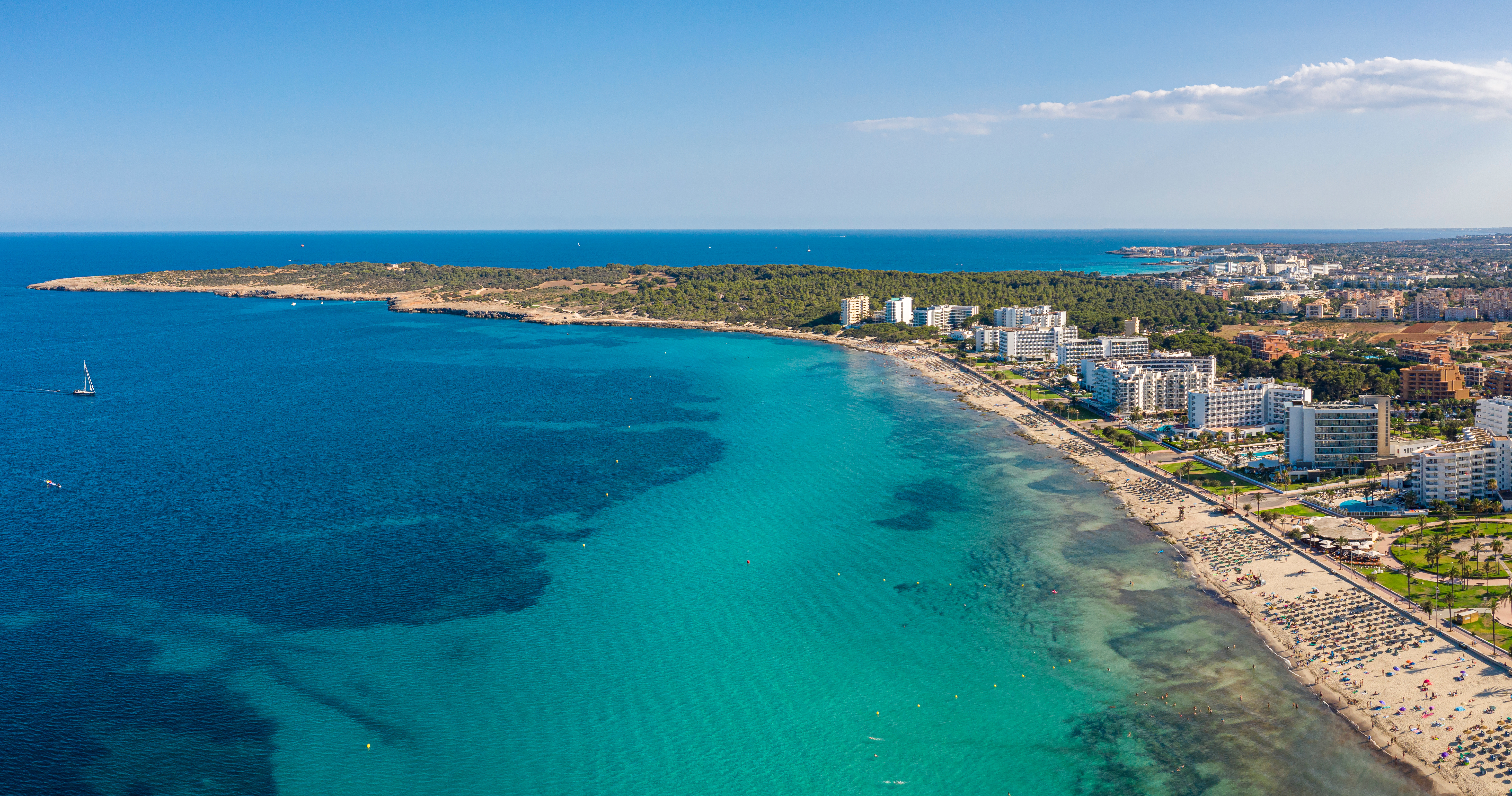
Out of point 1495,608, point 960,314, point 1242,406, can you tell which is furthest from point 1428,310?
point 1495,608

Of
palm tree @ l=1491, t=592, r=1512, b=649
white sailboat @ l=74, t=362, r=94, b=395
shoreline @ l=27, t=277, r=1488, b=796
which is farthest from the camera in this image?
white sailboat @ l=74, t=362, r=94, b=395

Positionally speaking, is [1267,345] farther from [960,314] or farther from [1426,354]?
[960,314]

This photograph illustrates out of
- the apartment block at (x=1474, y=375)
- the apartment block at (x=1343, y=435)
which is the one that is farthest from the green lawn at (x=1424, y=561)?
the apartment block at (x=1474, y=375)

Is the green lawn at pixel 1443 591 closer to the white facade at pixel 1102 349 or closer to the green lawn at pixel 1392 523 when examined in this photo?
the green lawn at pixel 1392 523

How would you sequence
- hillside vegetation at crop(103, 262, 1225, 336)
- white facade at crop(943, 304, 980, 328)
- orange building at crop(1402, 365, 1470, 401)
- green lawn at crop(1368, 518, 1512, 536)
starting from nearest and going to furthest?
green lawn at crop(1368, 518, 1512, 536)
orange building at crop(1402, 365, 1470, 401)
white facade at crop(943, 304, 980, 328)
hillside vegetation at crop(103, 262, 1225, 336)

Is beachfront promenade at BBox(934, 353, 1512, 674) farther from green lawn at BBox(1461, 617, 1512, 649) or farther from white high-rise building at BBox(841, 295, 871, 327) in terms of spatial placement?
white high-rise building at BBox(841, 295, 871, 327)

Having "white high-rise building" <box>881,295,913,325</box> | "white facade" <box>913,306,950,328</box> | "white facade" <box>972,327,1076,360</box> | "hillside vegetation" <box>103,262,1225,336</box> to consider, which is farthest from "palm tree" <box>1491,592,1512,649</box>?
"white high-rise building" <box>881,295,913,325</box>
